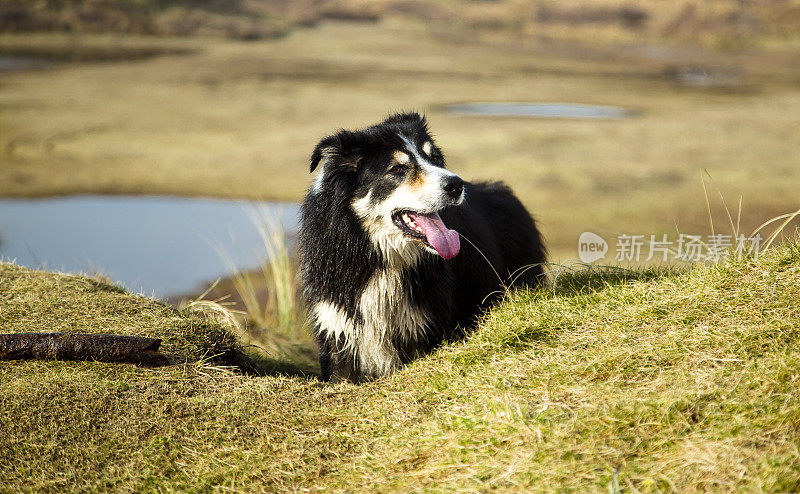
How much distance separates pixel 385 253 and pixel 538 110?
1525cm

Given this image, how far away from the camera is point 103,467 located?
315cm

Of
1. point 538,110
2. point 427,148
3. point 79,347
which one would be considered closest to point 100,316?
point 79,347

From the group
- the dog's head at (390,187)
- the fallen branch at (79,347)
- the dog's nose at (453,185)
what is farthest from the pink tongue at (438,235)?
the fallen branch at (79,347)

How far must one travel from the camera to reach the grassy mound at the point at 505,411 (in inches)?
106

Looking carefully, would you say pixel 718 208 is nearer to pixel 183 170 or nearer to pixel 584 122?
pixel 584 122

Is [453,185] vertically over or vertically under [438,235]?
over

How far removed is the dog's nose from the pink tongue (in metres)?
0.25

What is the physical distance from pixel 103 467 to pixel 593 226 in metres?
8.66

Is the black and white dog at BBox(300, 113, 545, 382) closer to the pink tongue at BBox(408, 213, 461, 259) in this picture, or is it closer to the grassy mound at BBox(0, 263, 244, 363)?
the pink tongue at BBox(408, 213, 461, 259)

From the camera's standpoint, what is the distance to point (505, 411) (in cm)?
304

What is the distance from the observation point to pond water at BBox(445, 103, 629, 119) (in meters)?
17.7

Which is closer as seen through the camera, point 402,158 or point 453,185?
point 453,185

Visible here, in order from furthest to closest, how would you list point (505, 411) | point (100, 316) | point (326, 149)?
point (100, 316) → point (326, 149) → point (505, 411)

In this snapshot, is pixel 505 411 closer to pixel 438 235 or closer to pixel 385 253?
pixel 438 235
